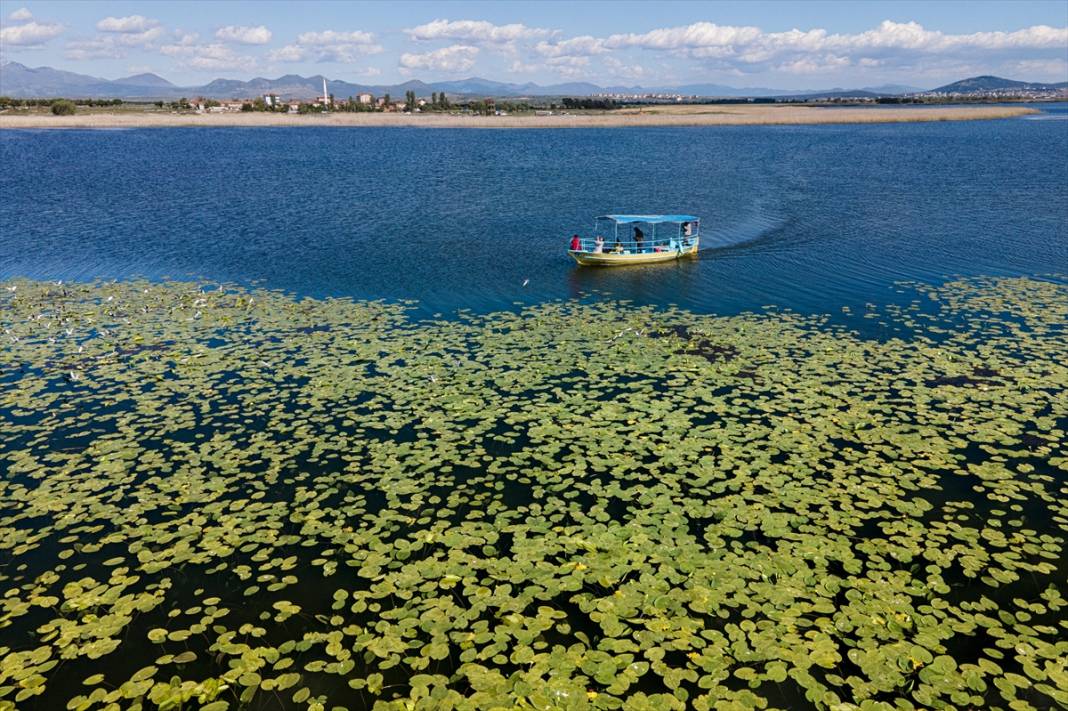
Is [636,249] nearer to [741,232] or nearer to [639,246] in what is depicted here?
[639,246]

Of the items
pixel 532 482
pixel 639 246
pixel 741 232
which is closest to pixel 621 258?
pixel 639 246

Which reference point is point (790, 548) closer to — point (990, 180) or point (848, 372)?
point (848, 372)

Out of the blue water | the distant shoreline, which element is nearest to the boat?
the blue water

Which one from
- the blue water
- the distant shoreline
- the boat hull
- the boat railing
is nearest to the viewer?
the blue water

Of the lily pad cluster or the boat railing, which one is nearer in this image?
the lily pad cluster

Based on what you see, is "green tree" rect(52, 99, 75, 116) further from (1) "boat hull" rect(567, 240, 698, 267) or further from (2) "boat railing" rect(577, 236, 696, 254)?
(1) "boat hull" rect(567, 240, 698, 267)

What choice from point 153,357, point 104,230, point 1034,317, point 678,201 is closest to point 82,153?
point 104,230

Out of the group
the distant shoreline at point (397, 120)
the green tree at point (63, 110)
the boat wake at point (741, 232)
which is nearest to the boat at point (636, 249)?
the boat wake at point (741, 232)
